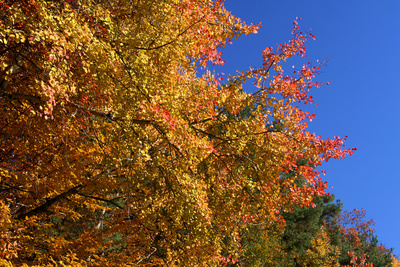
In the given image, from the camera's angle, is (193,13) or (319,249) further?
(319,249)

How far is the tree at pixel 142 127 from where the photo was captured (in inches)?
204

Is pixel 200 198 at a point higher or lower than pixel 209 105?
lower

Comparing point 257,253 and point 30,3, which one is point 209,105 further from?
point 257,253

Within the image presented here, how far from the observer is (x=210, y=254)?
22.8ft

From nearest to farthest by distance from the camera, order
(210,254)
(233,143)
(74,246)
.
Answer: (210,254) < (233,143) < (74,246)

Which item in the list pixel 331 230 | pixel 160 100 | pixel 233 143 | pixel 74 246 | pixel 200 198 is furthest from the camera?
pixel 331 230

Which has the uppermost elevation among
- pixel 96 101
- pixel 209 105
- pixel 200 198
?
pixel 209 105

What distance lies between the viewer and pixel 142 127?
19.6 feet

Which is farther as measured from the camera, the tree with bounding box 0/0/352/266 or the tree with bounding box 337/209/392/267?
the tree with bounding box 337/209/392/267

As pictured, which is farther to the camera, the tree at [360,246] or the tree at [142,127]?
the tree at [360,246]

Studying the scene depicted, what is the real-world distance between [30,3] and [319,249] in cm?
2428

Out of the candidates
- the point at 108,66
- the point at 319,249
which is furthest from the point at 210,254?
the point at 319,249

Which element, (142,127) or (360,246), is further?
(360,246)

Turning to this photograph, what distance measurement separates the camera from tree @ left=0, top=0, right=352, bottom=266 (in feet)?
17.0
